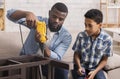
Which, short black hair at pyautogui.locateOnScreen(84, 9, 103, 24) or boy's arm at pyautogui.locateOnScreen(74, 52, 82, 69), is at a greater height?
short black hair at pyautogui.locateOnScreen(84, 9, 103, 24)

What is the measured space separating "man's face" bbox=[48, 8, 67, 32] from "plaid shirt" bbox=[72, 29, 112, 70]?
0.26 metres

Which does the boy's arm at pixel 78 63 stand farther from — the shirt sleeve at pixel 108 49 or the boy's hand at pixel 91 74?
Result: the shirt sleeve at pixel 108 49

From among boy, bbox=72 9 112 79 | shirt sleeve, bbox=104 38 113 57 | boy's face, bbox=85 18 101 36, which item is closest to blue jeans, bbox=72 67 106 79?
boy, bbox=72 9 112 79

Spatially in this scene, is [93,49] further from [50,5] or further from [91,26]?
[50,5]

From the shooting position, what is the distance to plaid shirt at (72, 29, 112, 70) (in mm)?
2057

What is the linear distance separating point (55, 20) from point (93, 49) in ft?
1.34

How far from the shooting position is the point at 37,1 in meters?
2.71

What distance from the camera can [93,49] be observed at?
2.06m

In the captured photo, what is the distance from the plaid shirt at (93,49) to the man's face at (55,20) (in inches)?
10.3

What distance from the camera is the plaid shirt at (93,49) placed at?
2.06 m

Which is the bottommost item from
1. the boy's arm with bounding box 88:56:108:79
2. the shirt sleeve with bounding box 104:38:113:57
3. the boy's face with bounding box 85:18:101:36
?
the boy's arm with bounding box 88:56:108:79

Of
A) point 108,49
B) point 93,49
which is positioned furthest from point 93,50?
point 108,49

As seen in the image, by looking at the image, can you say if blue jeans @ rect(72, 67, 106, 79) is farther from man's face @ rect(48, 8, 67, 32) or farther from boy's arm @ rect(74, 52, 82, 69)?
man's face @ rect(48, 8, 67, 32)

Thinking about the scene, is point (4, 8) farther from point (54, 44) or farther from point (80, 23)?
point (80, 23)
